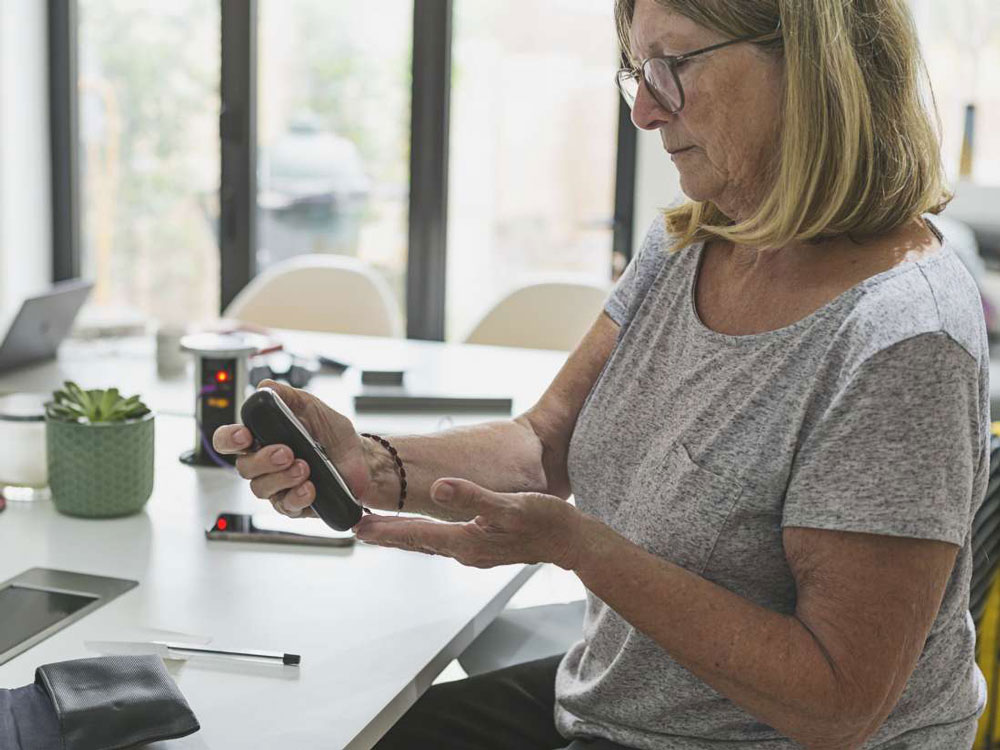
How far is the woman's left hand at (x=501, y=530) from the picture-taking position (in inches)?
40.5

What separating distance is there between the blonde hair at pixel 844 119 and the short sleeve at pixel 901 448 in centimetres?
18

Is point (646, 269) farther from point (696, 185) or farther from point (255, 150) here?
point (255, 150)

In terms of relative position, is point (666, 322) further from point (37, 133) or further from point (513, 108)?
point (37, 133)

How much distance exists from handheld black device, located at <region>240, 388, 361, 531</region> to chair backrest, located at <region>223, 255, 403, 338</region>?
1.97 metres

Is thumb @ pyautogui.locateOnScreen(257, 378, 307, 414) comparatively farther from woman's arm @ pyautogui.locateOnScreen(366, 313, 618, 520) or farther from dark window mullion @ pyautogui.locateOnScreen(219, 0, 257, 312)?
dark window mullion @ pyautogui.locateOnScreen(219, 0, 257, 312)

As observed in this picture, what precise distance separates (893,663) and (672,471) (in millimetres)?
290

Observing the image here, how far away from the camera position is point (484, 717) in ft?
4.53

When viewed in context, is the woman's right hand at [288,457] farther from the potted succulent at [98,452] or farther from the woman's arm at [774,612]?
the potted succulent at [98,452]

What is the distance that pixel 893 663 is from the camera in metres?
1.01

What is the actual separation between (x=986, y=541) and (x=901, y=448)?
2.17ft

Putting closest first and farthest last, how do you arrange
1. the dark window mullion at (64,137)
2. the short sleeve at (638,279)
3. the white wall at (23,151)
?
1. the short sleeve at (638,279)
2. the white wall at (23,151)
3. the dark window mullion at (64,137)

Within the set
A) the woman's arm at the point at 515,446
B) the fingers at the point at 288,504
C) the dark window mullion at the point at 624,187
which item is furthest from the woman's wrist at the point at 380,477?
the dark window mullion at the point at 624,187

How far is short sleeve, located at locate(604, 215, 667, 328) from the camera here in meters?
1.43

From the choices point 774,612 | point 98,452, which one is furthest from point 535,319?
point 774,612
